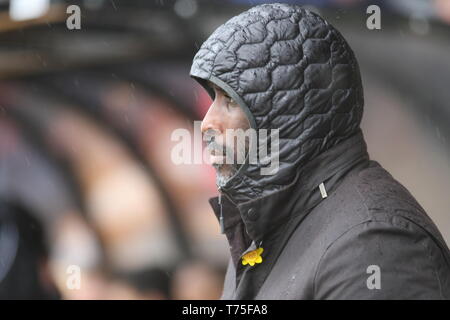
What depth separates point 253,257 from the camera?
204cm

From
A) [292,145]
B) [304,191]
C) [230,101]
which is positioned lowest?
[304,191]

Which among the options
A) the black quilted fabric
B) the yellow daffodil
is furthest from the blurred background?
the yellow daffodil

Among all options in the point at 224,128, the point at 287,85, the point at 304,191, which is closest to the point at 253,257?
the point at 304,191

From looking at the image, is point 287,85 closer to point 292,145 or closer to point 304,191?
point 292,145

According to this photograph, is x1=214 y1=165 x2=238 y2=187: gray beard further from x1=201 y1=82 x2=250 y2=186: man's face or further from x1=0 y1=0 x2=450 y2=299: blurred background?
x1=0 y1=0 x2=450 y2=299: blurred background

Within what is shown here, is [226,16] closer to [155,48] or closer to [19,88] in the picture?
[155,48]

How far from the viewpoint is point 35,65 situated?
15.0 feet

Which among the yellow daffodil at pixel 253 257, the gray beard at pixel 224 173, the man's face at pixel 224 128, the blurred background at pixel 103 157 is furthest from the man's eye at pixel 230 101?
the blurred background at pixel 103 157

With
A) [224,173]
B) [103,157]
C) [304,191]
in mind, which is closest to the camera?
[304,191]

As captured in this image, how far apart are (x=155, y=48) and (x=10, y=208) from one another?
1.38 meters

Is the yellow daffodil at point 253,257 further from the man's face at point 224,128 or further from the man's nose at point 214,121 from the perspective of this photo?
the man's nose at point 214,121

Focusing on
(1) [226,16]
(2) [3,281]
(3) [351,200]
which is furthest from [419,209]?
(2) [3,281]

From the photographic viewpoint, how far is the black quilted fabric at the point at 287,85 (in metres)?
1.98

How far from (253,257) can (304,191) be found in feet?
0.79
